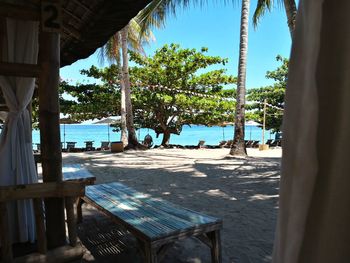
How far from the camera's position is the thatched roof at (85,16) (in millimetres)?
2674

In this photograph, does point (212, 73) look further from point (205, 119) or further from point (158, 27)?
point (158, 27)

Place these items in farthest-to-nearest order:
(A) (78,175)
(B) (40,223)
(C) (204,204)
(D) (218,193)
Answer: (D) (218,193), (C) (204,204), (A) (78,175), (B) (40,223)

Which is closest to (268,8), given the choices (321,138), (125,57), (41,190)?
(125,57)

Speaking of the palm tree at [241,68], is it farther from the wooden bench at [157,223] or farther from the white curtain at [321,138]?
the white curtain at [321,138]

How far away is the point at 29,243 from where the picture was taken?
2934mm

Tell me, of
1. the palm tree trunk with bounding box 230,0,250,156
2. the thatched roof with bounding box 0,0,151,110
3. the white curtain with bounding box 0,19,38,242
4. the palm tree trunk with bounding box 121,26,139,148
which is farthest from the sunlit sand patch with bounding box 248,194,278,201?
the palm tree trunk with bounding box 121,26,139,148

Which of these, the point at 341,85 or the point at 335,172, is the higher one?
the point at 341,85

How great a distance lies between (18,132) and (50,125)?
50 cm

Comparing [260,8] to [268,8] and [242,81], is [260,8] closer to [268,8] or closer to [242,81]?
[268,8]

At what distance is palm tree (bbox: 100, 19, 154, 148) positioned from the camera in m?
14.7

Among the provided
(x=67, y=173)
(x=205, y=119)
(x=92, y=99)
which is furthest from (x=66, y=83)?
(x=67, y=173)

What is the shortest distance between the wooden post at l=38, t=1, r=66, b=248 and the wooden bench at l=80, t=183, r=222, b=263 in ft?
1.74

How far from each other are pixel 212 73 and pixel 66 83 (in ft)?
28.6

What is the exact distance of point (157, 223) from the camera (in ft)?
8.44
